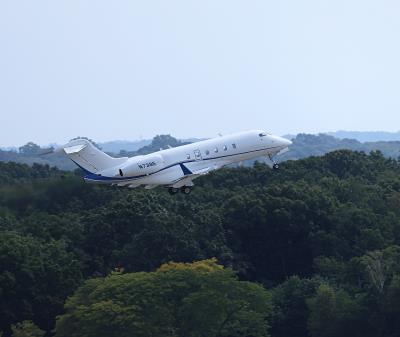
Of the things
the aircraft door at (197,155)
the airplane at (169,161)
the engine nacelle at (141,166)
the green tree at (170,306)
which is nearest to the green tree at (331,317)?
the green tree at (170,306)

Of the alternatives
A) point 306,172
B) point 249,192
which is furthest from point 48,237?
point 306,172

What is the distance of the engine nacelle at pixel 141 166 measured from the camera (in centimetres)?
8544

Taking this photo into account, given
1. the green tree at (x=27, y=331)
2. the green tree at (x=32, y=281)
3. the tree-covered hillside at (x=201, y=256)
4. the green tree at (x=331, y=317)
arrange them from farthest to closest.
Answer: the green tree at (x=32, y=281) < the green tree at (x=331, y=317) < the tree-covered hillside at (x=201, y=256) < the green tree at (x=27, y=331)

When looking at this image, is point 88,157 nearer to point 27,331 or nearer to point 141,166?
point 141,166

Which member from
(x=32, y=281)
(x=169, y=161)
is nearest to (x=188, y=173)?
(x=169, y=161)

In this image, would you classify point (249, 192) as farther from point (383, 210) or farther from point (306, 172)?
point (306, 172)

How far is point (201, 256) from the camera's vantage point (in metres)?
110

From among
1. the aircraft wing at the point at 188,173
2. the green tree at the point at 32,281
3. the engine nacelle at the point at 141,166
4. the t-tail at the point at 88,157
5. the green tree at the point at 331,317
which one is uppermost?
the t-tail at the point at 88,157

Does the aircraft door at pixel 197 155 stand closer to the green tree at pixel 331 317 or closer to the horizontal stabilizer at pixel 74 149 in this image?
the horizontal stabilizer at pixel 74 149

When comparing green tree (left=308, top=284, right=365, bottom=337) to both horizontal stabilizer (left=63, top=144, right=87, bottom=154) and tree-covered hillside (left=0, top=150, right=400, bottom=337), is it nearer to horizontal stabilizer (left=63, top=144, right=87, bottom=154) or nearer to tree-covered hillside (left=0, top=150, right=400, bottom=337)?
tree-covered hillside (left=0, top=150, right=400, bottom=337)

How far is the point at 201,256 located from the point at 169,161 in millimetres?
24541

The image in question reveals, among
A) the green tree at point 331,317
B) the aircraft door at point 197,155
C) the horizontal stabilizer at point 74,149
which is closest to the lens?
the horizontal stabilizer at point 74,149

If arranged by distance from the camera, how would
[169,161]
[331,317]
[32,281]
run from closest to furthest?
[169,161] < [331,317] < [32,281]

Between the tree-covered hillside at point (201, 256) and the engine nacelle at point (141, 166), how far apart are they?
9.11 meters
